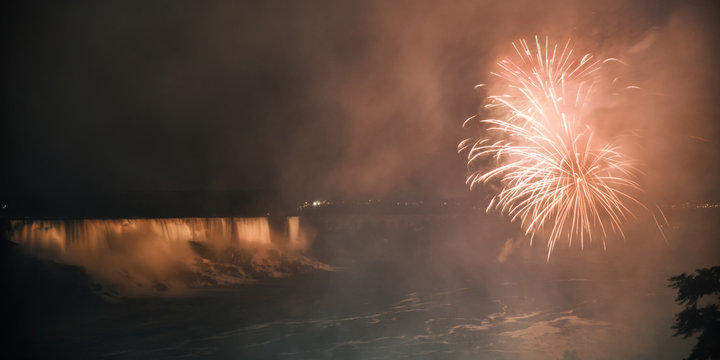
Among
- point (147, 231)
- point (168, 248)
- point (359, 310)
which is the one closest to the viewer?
point (359, 310)

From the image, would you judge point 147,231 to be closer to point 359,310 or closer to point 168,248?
point 168,248

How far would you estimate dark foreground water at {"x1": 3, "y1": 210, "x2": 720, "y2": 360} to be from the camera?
815 inches

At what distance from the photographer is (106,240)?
35.8 m

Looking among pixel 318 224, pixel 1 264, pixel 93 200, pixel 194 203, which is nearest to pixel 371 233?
pixel 318 224

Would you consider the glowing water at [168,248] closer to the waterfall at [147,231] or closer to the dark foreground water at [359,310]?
the waterfall at [147,231]

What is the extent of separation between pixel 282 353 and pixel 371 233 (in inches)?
1495

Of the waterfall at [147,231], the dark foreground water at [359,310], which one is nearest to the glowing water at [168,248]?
the waterfall at [147,231]

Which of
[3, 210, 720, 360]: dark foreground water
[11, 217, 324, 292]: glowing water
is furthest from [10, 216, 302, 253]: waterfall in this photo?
[3, 210, 720, 360]: dark foreground water

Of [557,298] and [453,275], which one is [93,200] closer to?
[453,275]

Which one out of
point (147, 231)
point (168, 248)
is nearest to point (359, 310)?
point (168, 248)

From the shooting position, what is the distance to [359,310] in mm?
29156

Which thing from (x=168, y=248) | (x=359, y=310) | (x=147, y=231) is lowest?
(x=359, y=310)

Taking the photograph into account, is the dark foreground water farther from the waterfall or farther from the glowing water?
the waterfall

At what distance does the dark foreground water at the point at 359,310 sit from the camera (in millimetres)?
20703
